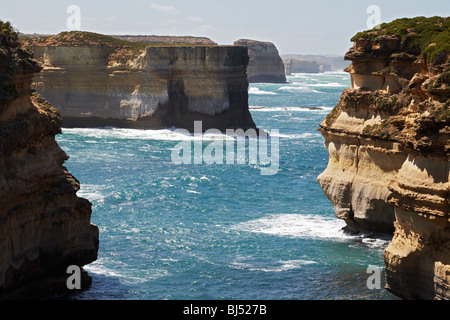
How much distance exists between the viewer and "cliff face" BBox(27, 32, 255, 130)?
2704 inches

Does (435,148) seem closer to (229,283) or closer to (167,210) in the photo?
(229,283)

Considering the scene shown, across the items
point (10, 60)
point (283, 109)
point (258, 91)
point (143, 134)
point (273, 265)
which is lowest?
point (273, 265)

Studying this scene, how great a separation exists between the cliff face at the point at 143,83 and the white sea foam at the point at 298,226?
3359cm

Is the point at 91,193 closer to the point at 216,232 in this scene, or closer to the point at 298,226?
the point at 216,232

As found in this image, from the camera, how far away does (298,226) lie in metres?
34.2

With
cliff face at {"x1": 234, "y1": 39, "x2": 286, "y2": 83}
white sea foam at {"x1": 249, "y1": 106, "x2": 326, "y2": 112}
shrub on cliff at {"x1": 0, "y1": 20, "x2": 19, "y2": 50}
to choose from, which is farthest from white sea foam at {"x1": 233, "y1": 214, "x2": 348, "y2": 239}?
cliff face at {"x1": 234, "y1": 39, "x2": 286, "y2": 83}

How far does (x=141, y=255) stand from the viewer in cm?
2934

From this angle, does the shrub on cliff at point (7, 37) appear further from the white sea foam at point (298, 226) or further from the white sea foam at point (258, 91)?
the white sea foam at point (258, 91)

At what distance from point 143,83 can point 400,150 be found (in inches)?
1822

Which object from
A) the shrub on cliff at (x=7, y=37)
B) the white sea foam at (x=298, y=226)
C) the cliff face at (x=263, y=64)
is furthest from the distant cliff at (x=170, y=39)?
the shrub on cliff at (x=7, y=37)

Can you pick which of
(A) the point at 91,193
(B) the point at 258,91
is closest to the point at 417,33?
(A) the point at 91,193

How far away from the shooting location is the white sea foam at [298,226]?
3247 centimetres

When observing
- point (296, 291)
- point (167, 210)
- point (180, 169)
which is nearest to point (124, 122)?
point (180, 169)

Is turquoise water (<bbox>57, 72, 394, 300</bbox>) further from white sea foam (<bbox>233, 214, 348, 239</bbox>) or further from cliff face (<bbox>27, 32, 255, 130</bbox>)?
cliff face (<bbox>27, 32, 255, 130</bbox>)
